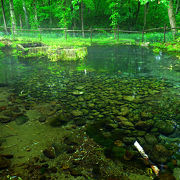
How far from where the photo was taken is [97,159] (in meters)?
2.16

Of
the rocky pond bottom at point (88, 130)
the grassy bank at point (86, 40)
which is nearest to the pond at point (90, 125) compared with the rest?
the rocky pond bottom at point (88, 130)

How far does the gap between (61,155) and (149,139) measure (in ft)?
4.73

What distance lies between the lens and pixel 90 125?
9.76 feet

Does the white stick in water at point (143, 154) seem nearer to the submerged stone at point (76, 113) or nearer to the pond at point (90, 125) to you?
the pond at point (90, 125)

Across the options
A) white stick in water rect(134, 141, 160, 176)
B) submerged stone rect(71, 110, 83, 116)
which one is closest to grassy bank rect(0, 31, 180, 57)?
submerged stone rect(71, 110, 83, 116)

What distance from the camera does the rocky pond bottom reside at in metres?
2.00

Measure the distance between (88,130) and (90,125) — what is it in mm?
164

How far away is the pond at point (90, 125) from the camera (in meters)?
2.09

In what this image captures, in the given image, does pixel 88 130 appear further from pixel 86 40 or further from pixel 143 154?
pixel 86 40

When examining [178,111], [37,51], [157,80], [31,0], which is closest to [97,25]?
[31,0]

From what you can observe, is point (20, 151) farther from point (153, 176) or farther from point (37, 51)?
point (37, 51)

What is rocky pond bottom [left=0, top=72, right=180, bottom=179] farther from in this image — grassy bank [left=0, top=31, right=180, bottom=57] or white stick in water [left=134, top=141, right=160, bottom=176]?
grassy bank [left=0, top=31, right=180, bottom=57]

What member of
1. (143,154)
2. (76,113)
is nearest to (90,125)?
(76,113)

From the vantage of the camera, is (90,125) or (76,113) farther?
(76,113)
